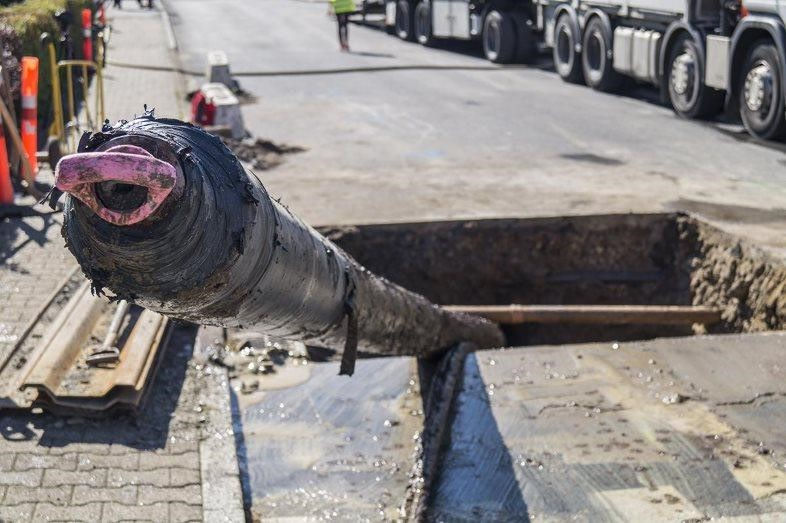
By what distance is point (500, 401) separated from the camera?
623 cm

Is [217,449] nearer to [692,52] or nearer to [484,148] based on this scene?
[484,148]

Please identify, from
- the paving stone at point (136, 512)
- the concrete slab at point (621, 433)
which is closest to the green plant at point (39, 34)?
the concrete slab at point (621, 433)

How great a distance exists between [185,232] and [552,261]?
22.5ft

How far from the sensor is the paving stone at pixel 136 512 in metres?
4.59

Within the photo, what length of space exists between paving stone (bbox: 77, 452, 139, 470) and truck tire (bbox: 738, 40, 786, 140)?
10.2 m

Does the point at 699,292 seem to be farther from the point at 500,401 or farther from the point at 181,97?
the point at 181,97

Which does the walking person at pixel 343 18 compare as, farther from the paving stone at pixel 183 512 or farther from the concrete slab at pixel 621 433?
the paving stone at pixel 183 512

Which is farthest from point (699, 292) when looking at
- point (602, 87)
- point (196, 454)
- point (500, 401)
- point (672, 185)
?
point (602, 87)

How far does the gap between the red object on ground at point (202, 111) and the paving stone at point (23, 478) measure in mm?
9265

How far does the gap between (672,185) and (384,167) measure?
3351 mm

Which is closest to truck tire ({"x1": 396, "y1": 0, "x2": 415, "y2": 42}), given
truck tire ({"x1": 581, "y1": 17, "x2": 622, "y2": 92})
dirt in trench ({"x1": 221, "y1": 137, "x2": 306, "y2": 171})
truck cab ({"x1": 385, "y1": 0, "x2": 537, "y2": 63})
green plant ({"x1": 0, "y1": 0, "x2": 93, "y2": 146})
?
truck cab ({"x1": 385, "y1": 0, "x2": 537, "y2": 63})

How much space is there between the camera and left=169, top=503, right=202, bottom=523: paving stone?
461 cm

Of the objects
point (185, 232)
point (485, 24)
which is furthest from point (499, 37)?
point (185, 232)

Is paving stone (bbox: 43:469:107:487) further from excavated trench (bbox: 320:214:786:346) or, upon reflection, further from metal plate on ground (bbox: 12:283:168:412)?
excavated trench (bbox: 320:214:786:346)
